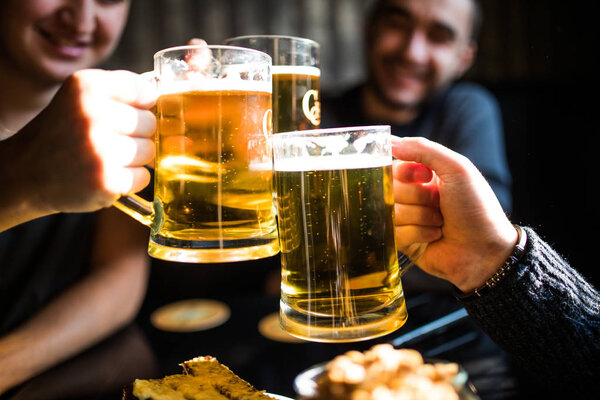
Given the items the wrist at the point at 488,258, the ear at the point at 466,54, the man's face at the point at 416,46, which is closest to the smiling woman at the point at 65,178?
the wrist at the point at 488,258

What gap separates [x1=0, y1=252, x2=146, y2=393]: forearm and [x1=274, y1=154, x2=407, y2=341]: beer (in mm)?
747

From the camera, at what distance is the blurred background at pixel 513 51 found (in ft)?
10.7

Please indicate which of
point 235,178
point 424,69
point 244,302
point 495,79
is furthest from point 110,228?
point 495,79

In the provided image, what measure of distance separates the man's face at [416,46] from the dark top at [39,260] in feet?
5.57

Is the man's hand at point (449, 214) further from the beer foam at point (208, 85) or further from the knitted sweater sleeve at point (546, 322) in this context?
the beer foam at point (208, 85)

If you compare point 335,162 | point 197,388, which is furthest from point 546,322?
point 197,388

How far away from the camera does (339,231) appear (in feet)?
2.40

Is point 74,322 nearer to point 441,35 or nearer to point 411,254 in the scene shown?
point 411,254

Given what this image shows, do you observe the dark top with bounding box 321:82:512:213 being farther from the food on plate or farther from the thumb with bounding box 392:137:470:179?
the food on plate

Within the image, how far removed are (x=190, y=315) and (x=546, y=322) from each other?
1.04 meters

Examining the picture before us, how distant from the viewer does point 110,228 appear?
1648mm

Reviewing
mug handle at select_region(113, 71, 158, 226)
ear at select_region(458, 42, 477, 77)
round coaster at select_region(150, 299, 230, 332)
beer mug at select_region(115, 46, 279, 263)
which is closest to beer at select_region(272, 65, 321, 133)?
beer mug at select_region(115, 46, 279, 263)

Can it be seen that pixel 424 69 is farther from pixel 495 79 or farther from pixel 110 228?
pixel 110 228

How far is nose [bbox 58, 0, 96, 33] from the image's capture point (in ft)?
4.49
